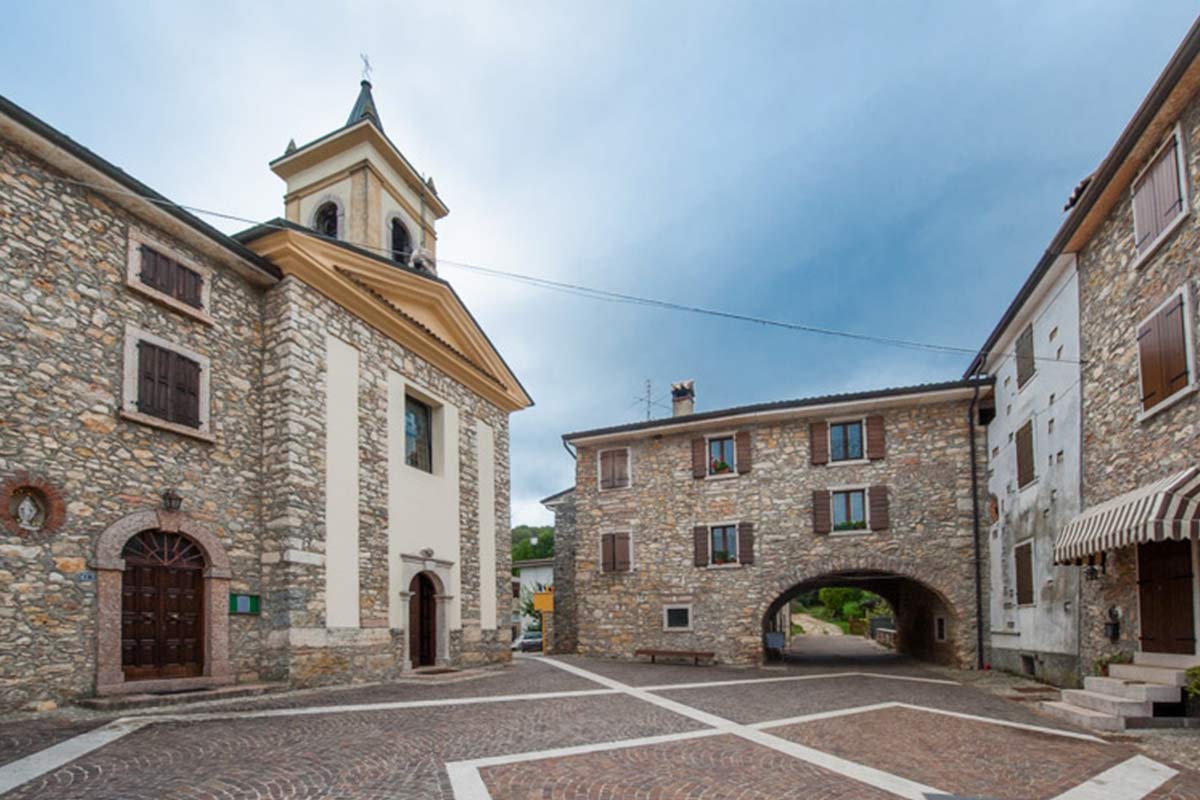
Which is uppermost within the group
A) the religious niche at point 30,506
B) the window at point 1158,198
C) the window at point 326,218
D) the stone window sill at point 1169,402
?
the window at point 326,218

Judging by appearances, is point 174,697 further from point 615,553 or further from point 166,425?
point 615,553

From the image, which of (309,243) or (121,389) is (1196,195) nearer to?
(309,243)

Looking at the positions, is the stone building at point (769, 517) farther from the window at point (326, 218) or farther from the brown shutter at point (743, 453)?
the window at point (326, 218)

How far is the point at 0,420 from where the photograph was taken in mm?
7914

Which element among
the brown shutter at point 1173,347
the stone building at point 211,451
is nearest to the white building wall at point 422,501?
the stone building at point 211,451

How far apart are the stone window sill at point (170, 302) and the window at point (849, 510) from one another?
13.9 meters

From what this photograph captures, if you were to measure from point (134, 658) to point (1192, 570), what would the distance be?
12231 mm

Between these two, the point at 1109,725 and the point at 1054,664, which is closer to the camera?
the point at 1109,725

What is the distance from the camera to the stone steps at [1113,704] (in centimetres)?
838

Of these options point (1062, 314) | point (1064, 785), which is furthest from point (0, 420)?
point (1062, 314)

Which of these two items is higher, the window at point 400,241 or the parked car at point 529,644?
the window at point 400,241

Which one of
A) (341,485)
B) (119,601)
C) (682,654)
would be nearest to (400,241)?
(341,485)

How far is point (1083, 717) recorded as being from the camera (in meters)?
8.77

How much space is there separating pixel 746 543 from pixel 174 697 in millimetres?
13136
